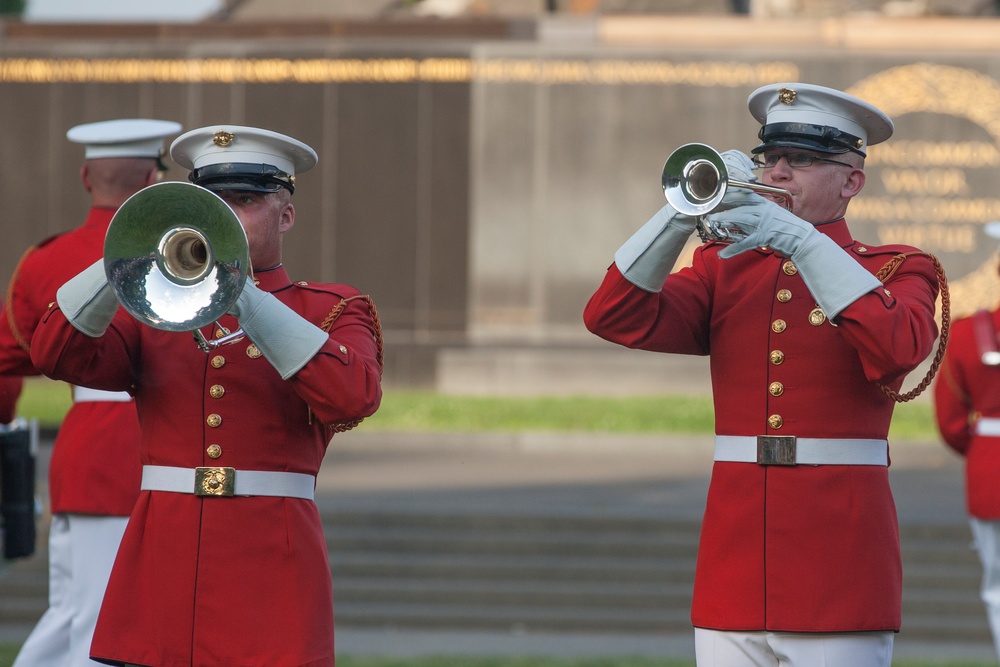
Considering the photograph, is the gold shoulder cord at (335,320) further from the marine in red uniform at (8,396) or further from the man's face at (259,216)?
the marine in red uniform at (8,396)

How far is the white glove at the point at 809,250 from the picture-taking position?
3.48 m

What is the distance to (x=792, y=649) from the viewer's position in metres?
3.70

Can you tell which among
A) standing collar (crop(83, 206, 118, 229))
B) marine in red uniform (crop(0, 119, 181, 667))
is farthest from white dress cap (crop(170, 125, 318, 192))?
standing collar (crop(83, 206, 118, 229))

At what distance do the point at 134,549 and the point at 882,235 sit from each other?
14.4 meters

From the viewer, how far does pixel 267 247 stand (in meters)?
3.69

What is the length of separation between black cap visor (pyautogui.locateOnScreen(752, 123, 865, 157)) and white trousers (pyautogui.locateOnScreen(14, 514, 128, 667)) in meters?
2.83

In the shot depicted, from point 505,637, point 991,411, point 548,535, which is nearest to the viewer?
point 991,411

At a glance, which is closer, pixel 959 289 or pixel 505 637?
pixel 505 637

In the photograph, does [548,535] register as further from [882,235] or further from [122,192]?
[882,235]

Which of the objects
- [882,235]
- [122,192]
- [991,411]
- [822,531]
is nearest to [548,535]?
[991,411]

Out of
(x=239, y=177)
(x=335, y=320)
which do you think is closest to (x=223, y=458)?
(x=335, y=320)

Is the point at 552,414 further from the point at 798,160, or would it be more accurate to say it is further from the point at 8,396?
the point at 798,160

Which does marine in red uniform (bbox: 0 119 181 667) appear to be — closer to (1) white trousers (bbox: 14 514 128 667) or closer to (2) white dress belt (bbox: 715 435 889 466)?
(1) white trousers (bbox: 14 514 128 667)

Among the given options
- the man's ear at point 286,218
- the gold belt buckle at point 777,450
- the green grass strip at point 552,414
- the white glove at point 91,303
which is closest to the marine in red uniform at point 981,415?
the gold belt buckle at point 777,450
